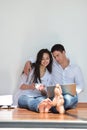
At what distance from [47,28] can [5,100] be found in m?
1.20

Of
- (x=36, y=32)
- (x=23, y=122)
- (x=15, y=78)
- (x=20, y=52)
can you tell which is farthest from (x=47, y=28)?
(x=23, y=122)

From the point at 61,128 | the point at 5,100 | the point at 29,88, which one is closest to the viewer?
the point at 61,128

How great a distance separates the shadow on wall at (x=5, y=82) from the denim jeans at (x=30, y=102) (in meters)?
0.90

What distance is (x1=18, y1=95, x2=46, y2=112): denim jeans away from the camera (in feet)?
7.23

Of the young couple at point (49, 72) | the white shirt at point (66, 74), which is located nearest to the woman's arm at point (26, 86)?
the young couple at point (49, 72)

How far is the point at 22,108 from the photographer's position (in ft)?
8.20

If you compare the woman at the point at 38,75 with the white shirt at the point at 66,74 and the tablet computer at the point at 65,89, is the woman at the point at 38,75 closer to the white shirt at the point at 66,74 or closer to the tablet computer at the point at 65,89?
the white shirt at the point at 66,74

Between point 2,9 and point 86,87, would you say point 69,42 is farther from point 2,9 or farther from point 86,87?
point 2,9

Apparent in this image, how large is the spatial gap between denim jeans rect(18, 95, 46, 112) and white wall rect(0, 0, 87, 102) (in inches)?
36.3

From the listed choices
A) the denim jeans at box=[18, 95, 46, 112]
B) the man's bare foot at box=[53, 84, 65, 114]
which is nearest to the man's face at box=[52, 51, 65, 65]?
the denim jeans at box=[18, 95, 46, 112]

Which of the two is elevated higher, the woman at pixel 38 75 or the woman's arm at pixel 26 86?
the woman at pixel 38 75

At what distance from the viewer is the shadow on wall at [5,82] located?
133 inches

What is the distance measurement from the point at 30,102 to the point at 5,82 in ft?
3.73

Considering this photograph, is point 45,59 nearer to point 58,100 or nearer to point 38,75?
point 38,75
